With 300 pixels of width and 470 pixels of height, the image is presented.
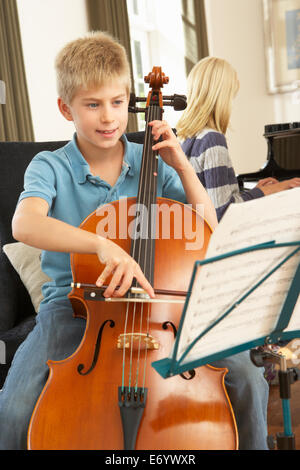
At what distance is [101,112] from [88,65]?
0.39 ft

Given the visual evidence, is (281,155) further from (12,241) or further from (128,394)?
(128,394)

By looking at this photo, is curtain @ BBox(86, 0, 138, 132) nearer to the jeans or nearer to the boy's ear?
the boy's ear

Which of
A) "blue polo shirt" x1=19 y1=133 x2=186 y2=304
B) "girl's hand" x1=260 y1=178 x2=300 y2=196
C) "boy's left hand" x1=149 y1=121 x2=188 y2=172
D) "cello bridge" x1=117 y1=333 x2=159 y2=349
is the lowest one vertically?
"cello bridge" x1=117 y1=333 x2=159 y2=349

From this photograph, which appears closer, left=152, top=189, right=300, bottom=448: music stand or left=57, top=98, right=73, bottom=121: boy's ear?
left=152, top=189, right=300, bottom=448: music stand

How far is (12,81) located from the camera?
3238mm

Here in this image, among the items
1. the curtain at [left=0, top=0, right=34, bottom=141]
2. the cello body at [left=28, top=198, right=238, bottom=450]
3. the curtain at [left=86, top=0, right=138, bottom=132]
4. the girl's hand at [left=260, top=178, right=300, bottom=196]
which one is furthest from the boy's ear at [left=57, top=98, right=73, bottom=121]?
the curtain at [left=86, top=0, right=138, bottom=132]

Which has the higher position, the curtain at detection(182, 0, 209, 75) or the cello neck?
the curtain at detection(182, 0, 209, 75)

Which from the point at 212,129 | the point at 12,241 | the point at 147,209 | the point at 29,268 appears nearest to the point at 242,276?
the point at 147,209

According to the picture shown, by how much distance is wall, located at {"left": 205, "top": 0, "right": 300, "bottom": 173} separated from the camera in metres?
5.46

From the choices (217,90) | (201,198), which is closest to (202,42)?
(217,90)

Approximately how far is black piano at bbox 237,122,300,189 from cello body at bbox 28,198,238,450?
2407 mm

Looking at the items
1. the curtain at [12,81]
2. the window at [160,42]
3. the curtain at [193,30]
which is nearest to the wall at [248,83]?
the curtain at [193,30]

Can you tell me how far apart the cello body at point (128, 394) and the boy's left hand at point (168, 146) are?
38cm

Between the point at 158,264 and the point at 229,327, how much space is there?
0.38m
